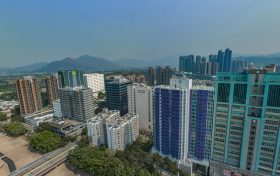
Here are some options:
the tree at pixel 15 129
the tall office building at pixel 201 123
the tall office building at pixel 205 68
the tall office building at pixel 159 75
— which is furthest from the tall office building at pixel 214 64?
the tree at pixel 15 129

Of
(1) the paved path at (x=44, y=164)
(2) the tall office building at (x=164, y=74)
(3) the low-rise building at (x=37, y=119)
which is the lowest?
(1) the paved path at (x=44, y=164)

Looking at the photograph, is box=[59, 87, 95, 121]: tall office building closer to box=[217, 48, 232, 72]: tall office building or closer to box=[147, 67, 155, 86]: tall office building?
box=[147, 67, 155, 86]: tall office building

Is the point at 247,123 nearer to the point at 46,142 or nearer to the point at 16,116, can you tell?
the point at 46,142

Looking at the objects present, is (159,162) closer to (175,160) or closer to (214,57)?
(175,160)

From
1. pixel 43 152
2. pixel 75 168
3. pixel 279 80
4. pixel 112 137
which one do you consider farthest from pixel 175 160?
pixel 43 152

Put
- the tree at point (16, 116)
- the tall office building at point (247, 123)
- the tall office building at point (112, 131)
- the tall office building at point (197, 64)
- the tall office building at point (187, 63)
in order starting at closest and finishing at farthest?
the tall office building at point (247, 123) < the tall office building at point (112, 131) < the tree at point (16, 116) < the tall office building at point (197, 64) < the tall office building at point (187, 63)

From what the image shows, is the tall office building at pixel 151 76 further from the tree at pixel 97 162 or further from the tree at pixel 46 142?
the tree at pixel 97 162

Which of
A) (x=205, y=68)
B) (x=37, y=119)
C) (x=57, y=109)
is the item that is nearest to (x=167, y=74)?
(x=205, y=68)
